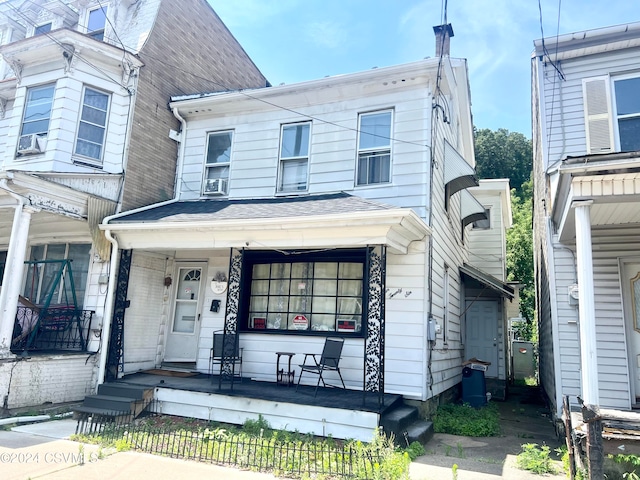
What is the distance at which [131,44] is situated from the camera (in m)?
10.5

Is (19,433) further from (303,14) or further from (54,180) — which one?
(303,14)

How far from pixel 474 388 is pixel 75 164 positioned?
9551 millimetres

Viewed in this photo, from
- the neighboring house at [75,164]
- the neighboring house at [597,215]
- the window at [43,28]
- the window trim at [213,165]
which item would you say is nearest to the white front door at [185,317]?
the neighboring house at [75,164]

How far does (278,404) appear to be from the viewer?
6.93m

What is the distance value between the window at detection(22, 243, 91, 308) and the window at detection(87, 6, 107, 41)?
5.15 metres

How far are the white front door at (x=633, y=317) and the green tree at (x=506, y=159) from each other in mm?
34117

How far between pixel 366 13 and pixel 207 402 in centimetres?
702

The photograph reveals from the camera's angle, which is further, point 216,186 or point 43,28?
point 43,28

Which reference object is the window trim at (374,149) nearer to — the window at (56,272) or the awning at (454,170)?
the awning at (454,170)

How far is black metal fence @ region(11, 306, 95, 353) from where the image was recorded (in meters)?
8.83

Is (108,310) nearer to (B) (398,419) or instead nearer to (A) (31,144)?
(A) (31,144)

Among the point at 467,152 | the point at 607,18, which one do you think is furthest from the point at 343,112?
the point at 467,152

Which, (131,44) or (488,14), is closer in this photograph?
(488,14)

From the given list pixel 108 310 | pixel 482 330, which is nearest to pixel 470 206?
pixel 482 330
